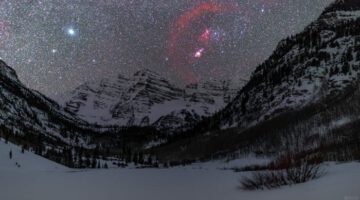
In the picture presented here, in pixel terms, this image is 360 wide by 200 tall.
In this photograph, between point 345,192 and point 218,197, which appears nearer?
point 345,192

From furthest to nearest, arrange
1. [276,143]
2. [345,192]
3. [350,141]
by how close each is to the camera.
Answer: [276,143]
[350,141]
[345,192]

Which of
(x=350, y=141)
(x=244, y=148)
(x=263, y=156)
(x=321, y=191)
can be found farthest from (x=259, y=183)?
(x=244, y=148)

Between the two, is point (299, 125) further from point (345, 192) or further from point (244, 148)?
point (345, 192)

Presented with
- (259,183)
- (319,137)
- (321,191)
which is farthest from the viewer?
(319,137)

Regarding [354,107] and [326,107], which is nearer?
[354,107]

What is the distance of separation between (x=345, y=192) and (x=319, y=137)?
495ft

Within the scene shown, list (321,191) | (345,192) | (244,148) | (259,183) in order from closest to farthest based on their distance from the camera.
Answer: (345,192)
(321,191)
(259,183)
(244,148)

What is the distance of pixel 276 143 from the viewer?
17788 cm

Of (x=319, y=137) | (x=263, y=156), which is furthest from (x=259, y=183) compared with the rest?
(x=263, y=156)

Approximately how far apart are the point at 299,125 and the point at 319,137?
27.0 meters

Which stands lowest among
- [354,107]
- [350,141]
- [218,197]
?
[218,197]

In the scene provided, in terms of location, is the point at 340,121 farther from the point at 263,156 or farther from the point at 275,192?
the point at 275,192

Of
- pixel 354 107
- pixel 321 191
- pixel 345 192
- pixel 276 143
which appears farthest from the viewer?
pixel 276 143

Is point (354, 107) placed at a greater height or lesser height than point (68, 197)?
greater
